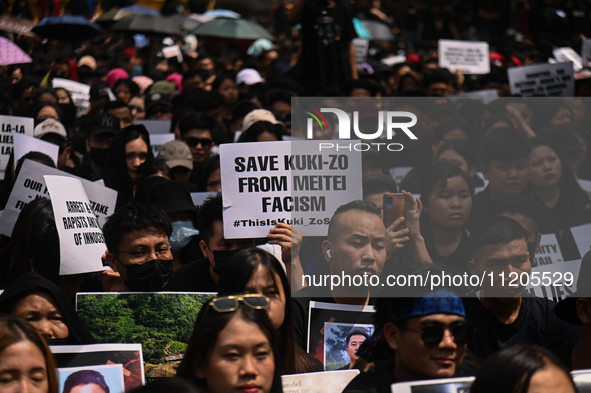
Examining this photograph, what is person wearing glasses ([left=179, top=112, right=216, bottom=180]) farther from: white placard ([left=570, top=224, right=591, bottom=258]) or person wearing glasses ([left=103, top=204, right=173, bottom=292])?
white placard ([left=570, top=224, right=591, bottom=258])

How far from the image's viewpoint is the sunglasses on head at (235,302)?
4.07 m

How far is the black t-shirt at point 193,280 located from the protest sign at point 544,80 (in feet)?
23.2

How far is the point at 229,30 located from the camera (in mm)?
20250

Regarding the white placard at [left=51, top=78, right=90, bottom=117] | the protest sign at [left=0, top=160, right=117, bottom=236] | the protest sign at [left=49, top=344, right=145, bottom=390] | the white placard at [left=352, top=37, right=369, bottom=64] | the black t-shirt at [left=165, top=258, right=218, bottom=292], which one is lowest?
the protest sign at [left=49, top=344, right=145, bottom=390]

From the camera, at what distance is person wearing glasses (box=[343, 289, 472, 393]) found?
410cm

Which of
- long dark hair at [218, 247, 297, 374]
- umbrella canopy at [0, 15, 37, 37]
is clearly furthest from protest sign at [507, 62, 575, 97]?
umbrella canopy at [0, 15, 37, 37]

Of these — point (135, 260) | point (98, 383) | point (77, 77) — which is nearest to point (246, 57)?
point (77, 77)

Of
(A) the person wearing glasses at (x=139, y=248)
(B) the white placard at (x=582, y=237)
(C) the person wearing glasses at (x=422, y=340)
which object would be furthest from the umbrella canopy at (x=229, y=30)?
(C) the person wearing glasses at (x=422, y=340)

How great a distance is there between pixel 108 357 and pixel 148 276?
1140 millimetres

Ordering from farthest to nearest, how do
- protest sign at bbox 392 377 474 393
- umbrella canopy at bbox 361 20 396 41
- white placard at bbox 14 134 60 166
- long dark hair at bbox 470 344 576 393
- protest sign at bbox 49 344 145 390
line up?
umbrella canopy at bbox 361 20 396 41 → white placard at bbox 14 134 60 166 → protest sign at bbox 49 344 145 390 → protest sign at bbox 392 377 474 393 → long dark hair at bbox 470 344 576 393

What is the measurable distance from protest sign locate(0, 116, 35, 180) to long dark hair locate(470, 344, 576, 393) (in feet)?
18.8

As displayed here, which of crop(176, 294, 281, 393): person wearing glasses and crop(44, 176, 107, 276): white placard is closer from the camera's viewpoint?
crop(176, 294, 281, 393): person wearing glasses

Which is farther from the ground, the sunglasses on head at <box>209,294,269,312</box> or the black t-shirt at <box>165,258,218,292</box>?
the black t-shirt at <box>165,258,218,292</box>

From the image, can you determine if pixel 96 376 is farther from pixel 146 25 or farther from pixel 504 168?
pixel 146 25
